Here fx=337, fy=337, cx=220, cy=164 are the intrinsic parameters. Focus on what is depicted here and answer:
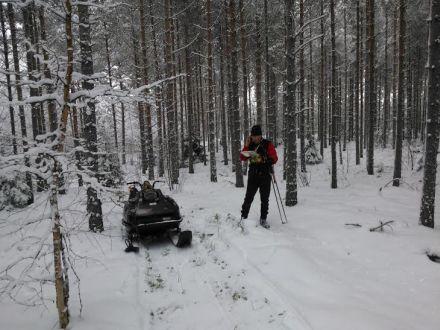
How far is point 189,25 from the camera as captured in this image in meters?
20.4

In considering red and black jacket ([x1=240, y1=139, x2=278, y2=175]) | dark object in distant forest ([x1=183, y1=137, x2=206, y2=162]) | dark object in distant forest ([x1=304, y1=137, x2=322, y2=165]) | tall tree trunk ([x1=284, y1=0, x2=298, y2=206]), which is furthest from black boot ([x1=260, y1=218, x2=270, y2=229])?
dark object in distant forest ([x1=183, y1=137, x2=206, y2=162])

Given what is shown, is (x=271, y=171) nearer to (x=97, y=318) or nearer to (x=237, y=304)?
(x=237, y=304)

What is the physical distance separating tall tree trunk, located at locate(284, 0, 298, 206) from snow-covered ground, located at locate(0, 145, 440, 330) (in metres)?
1.27

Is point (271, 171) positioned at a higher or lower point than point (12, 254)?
higher

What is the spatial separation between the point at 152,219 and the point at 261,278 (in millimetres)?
2999

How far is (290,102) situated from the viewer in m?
9.69

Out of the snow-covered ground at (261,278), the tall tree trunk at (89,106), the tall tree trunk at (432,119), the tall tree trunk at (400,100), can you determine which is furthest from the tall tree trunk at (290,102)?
the tall tree trunk at (400,100)

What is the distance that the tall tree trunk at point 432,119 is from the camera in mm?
7082

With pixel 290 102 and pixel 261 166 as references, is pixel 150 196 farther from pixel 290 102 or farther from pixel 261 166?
pixel 290 102

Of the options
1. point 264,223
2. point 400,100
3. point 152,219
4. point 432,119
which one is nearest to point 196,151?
point 400,100

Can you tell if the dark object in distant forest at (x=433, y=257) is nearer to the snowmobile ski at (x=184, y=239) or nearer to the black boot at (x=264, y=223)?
the black boot at (x=264, y=223)

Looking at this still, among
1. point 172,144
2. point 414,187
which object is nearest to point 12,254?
point 172,144

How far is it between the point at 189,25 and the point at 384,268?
18.6 metres

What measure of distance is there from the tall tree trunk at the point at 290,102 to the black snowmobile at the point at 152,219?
3.80m
